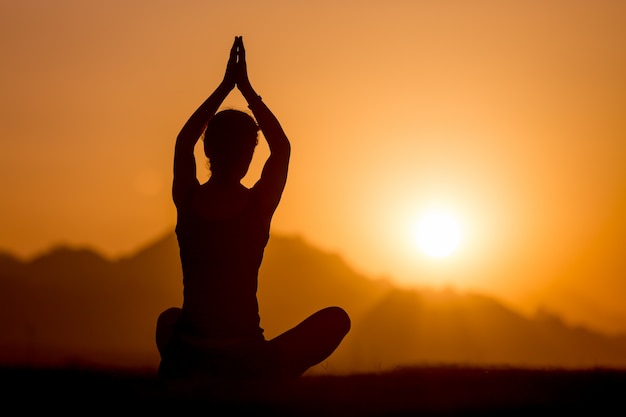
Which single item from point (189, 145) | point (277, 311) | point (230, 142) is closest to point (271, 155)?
point (230, 142)

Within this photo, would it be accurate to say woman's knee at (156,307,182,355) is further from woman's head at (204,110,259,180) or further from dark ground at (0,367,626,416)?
woman's head at (204,110,259,180)

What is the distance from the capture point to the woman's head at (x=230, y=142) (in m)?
7.57

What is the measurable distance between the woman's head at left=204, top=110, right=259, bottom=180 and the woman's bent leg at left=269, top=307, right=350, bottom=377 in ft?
3.94

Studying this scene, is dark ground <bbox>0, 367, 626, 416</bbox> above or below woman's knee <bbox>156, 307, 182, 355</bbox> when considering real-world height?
below

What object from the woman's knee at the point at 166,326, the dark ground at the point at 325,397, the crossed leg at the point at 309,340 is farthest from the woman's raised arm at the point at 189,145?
the dark ground at the point at 325,397

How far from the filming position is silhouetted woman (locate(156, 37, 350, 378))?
7.55 meters

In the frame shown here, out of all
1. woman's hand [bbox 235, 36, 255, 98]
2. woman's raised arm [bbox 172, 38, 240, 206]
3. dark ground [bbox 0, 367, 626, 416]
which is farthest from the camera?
woman's hand [bbox 235, 36, 255, 98]

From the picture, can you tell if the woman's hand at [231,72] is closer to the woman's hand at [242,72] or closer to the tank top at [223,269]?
the woman's hand at [242,72]

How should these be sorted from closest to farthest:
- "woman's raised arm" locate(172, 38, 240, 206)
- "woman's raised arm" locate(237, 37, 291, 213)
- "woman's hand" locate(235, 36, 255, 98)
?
"woman's raised arm" locate(237, 37, 291, 213) < "woman's raised arm" locate(172, 38, 240, 206) < "woman's hand" locate(235, 36, 255, 98)

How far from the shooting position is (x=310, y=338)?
774 centimetres

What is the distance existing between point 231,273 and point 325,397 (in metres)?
1.20

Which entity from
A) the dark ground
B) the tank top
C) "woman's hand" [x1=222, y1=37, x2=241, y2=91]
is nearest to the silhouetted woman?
the tank top

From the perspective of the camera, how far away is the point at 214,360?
24.8 ft

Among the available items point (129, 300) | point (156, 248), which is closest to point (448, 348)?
point (129, 300)
